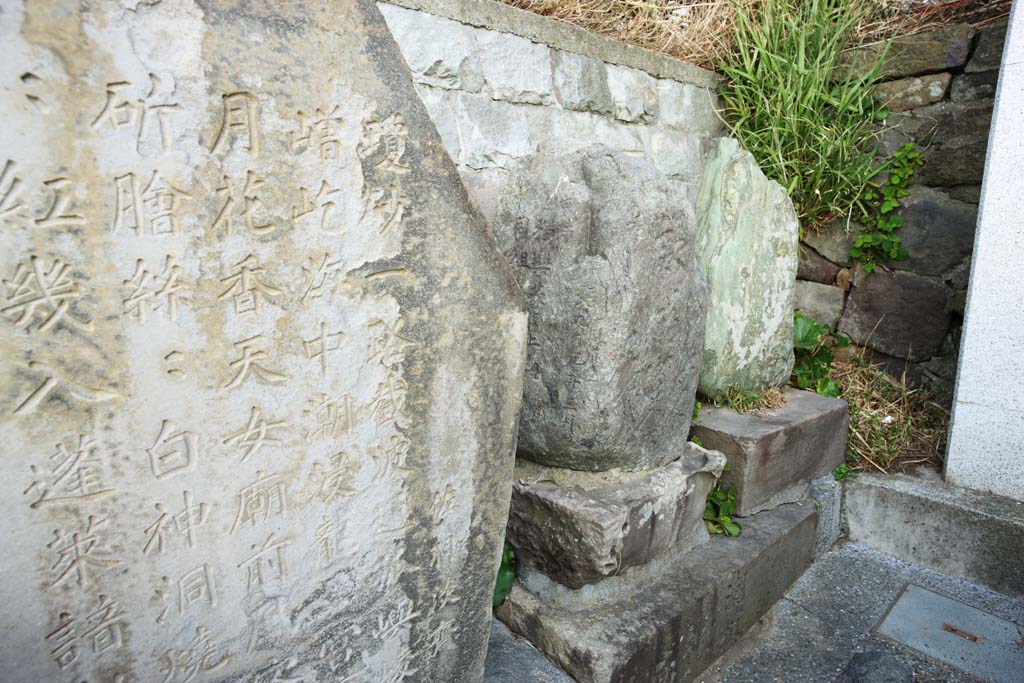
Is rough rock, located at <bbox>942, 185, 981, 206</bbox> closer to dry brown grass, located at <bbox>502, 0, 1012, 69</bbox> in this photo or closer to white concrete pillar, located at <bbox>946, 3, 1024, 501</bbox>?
white concrete pillar, located at <bbox>946, 3, 1024, 501</bbox>

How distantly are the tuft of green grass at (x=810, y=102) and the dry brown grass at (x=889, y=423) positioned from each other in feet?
2.35

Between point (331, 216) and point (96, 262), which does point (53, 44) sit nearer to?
point (96, 262)

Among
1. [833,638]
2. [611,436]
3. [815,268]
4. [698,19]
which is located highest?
[698,19]

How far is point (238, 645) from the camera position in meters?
0.99

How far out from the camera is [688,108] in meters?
2.85

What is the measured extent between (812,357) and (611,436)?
1.52 meters

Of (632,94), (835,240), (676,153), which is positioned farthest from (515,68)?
(835,240)

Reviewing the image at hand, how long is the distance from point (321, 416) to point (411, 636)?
0.49 meters

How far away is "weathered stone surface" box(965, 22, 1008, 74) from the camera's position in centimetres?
235

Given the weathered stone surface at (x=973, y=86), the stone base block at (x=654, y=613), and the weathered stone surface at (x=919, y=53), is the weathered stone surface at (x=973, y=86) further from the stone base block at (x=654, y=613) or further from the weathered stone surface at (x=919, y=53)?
the stone base block at (x=654, y=613)

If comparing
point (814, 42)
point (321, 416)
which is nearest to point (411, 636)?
point (321, 416)

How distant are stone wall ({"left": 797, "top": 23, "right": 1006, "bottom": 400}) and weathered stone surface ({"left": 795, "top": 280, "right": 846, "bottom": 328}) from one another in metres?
0.08

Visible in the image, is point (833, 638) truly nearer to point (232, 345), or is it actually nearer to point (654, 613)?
point (654, 613)

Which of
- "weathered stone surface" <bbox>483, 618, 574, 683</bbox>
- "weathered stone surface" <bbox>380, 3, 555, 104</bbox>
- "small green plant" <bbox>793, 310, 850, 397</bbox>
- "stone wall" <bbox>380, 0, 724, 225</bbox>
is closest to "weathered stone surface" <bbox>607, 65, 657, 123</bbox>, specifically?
"stone wall" <bbox>380, 0, 724, 225</bbox>
